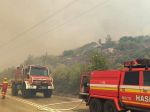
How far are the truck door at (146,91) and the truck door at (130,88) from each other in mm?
227

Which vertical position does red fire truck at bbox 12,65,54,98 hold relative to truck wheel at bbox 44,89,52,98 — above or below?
above

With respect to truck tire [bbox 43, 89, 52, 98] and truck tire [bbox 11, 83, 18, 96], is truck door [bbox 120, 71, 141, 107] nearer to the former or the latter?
truck tire [bbox 43, 89, 52, 98]

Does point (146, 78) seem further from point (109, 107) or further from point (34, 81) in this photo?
point (34, 81)

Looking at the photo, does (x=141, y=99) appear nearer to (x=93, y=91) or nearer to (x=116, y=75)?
(x=116, y=75)

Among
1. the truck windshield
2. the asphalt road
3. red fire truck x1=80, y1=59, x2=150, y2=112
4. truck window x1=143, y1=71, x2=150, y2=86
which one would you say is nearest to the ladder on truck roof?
red fire truck x1=80, y1=59, x2=150, y2=112

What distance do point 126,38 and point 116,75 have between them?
15763 cm

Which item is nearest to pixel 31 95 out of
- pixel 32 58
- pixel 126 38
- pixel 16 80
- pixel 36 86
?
pixel 36 86

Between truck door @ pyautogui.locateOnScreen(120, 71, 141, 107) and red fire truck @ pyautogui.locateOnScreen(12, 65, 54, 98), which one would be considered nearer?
truck door @ pyautogui.locateOnScreen(120, 71, 141, 107)

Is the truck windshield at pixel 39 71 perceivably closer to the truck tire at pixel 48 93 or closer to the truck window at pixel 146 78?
the truck tire at pixel 48 93

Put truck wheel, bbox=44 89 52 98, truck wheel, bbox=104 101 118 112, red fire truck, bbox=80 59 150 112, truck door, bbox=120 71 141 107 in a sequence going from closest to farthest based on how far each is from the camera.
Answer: red fire truck, bbox=80 59 150 112 → truck door, bbox=120 71 141 107 → truck wheel, bbox=104 101 118 112 → truck wheel, bbox=44 89 52 98

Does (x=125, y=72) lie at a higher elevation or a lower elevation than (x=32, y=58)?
lower

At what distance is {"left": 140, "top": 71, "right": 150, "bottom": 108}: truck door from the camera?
12.1m

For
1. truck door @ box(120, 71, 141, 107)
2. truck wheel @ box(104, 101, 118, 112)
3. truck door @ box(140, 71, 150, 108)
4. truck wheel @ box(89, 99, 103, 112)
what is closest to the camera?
truck door @ box(140, 71, 150, 108)

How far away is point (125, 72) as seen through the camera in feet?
44.4
